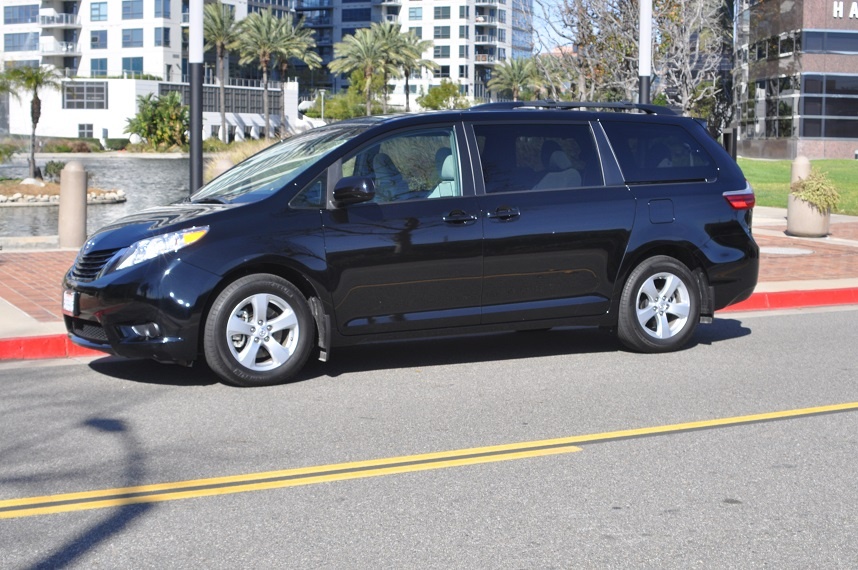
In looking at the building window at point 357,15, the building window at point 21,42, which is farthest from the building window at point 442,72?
the building window at point 21,42

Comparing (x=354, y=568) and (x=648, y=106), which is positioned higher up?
(x=648, y=106)

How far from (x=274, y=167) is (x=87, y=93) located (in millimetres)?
104434

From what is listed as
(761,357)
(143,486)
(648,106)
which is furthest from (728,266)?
(143,486)

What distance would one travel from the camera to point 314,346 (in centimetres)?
881

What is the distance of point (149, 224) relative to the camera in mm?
8188

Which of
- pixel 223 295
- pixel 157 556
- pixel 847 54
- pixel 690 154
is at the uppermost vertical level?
pixel 847 54

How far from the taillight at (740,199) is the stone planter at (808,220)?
404 inches

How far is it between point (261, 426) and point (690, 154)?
14.9 feet

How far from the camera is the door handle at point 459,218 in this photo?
8.62m

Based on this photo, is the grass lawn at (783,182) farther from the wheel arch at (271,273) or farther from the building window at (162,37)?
the building window at (162,37)

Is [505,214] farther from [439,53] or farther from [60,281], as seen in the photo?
[439,53]

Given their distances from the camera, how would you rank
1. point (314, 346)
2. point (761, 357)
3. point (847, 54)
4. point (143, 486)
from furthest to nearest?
point (847, 54) → point (761, 357) → point (314, 346) → point (143, 486)

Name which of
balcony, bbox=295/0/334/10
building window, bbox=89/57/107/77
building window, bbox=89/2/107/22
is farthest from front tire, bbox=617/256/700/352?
balcony, bbox=295/0/334/10

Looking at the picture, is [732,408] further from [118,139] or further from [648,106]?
[118,139]
